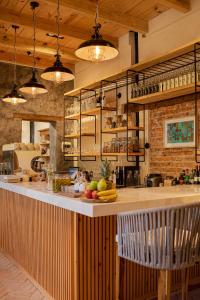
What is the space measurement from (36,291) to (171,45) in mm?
3587

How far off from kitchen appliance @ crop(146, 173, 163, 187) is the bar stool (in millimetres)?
2460

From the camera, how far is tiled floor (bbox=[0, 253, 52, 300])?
292cm

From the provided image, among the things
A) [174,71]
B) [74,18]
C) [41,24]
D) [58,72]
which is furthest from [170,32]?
[58,72]

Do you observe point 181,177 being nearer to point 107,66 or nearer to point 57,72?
point 57,72

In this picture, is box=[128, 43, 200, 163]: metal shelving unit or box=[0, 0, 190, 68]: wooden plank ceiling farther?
box=[0, 0, 190, 68]: wooden plank ceiling

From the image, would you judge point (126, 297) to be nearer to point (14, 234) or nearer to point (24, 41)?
point (14, 234)

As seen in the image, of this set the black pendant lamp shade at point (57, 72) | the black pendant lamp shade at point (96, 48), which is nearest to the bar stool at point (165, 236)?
the black pendant lamp shade at point (96, 48)

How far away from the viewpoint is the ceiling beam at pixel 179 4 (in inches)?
161

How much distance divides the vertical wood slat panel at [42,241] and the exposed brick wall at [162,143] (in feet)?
6.76

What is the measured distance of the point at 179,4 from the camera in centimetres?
415

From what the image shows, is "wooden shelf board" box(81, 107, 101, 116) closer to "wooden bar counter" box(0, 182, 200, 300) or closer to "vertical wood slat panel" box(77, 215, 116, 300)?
"wooden bar counter" box(0, 182, 200, 300)

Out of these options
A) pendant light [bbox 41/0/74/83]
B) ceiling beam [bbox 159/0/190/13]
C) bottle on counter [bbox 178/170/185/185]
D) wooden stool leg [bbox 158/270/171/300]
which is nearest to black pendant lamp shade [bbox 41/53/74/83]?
pendant light [bbox 41/0/74/83]

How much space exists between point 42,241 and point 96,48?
6.13 feet

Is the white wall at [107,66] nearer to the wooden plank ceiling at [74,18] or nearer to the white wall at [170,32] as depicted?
the wooden plank ceiling at [74,18]
